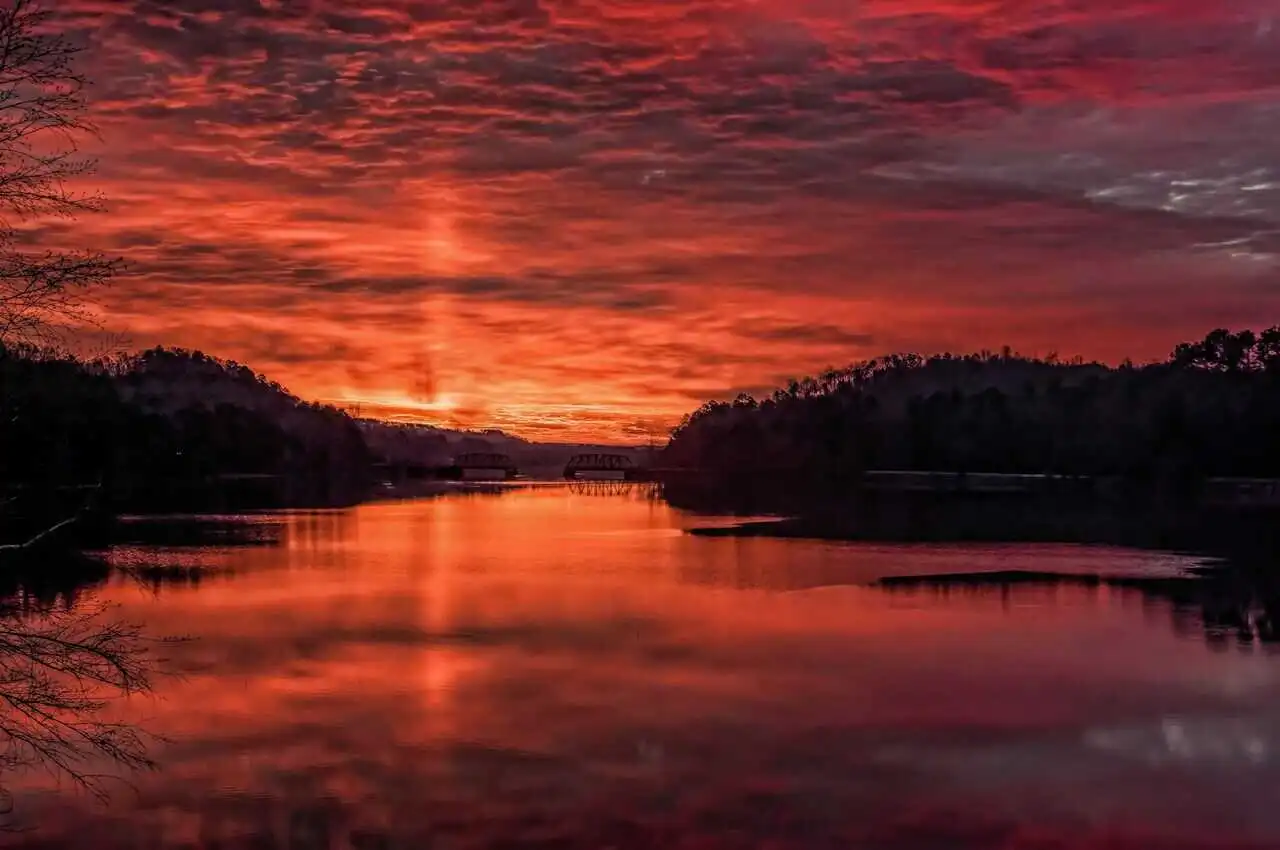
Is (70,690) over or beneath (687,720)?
over

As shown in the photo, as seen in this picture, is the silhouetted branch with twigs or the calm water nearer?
the calm water

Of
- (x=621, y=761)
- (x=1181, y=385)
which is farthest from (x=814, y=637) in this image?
(x=1181, y=385)

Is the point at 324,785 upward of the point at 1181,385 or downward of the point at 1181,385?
downward

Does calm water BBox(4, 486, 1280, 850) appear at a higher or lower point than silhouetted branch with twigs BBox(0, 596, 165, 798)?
lower

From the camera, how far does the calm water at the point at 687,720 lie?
16906 mm

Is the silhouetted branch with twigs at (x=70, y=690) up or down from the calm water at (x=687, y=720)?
up

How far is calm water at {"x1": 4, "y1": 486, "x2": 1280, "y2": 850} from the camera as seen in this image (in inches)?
666

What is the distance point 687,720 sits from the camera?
74.9ft

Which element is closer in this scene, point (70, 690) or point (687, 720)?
point (687, 720)

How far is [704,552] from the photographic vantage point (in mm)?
60000

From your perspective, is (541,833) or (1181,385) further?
(1181,385)

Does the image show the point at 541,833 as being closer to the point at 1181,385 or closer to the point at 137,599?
the point at 137,599

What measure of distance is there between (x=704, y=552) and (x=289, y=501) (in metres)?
74.5

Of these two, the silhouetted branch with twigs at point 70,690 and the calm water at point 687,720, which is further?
the silhouetted branch with twigs at point 70,690
